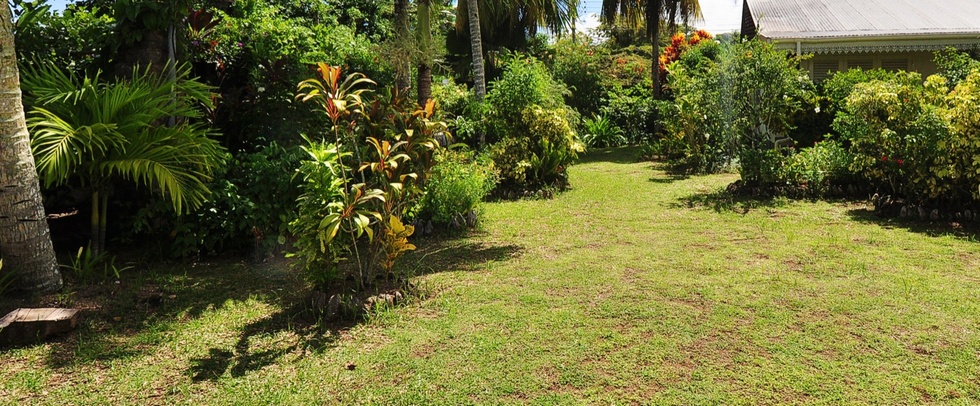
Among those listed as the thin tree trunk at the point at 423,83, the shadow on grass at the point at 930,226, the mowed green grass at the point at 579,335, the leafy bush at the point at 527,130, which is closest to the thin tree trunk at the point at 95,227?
the mowed green grass at the point at 579,335

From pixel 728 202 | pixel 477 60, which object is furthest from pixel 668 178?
pixel 477 60

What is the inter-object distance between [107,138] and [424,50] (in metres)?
6.42

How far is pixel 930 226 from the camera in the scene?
7.18 meters

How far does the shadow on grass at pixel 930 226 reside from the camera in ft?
22.2

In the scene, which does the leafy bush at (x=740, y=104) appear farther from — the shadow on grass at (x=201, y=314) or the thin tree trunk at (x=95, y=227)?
the thin tree trunk at (x=95, y=227)

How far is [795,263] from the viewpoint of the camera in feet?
19.0

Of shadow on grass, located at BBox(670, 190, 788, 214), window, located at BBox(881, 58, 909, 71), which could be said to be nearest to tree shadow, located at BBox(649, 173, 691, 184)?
shadow on grass, located at BBox(670, 190, 788, 214)

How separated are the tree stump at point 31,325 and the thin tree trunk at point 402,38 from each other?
702cm

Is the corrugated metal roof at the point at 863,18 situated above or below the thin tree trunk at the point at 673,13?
below

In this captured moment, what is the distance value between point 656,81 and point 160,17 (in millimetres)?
15756

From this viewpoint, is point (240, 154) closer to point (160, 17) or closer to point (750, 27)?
point (160, 17)

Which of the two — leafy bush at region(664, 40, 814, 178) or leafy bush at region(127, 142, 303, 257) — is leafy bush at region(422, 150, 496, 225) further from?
leafy bush at region(664, 40, 814, 178)

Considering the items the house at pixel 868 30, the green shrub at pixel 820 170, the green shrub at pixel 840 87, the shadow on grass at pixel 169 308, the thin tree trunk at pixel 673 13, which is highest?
the thin tree trunk at pixel 673 13

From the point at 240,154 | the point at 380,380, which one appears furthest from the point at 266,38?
the point at 380,380
